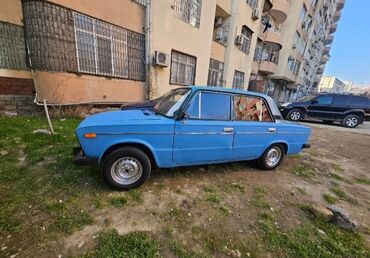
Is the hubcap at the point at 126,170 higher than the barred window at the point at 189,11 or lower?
lower

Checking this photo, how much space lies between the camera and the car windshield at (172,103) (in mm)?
3354

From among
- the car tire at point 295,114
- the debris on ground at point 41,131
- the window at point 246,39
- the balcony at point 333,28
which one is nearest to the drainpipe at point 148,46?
the debris on ground at point 41,131

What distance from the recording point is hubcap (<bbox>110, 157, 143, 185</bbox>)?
119 inches

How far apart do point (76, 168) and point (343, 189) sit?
561 cm

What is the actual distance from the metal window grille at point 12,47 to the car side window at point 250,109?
698cm

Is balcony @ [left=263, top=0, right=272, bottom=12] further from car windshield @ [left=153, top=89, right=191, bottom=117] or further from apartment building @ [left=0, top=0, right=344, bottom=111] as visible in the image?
car windshield @ [left=153, top=89, right=191, bottom=117]

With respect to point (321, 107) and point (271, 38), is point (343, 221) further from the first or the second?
point (271, 38)

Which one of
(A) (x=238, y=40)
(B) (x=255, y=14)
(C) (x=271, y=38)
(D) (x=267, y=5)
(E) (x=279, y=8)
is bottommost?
(A) (x=238, y=40)

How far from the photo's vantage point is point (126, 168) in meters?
3.08

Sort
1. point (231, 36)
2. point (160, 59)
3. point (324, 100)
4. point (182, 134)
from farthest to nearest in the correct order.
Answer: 1. point (231, 36)
2. point (324, 100)
3. point (160, 59)
4. point (182, 134)

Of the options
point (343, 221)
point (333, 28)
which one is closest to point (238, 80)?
point (343, 221)

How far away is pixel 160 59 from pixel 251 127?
6.53 m

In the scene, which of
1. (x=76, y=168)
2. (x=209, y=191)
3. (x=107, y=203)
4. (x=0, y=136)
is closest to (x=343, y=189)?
(x=209, y=191)

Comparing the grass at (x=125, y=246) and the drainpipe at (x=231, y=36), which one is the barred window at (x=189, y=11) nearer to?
the drainpipe at (x=231, y=36)
